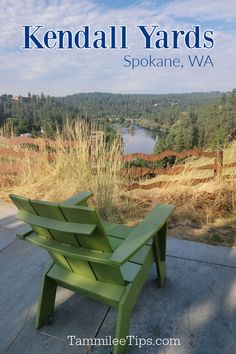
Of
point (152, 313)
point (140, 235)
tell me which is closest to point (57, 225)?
point (140, 235)

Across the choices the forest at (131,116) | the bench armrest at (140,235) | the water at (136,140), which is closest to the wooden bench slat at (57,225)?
the bench armrest at (140,235)

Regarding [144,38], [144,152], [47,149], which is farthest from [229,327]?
[144,38]

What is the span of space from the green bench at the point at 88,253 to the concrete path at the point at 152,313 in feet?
0.43

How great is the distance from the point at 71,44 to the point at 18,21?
1.08 meters

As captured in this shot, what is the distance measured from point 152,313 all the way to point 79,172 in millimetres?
2191

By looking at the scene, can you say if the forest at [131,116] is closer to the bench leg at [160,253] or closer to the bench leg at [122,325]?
the bench leg at [160,253]

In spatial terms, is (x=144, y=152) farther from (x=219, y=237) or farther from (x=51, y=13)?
(x=51, y=13)

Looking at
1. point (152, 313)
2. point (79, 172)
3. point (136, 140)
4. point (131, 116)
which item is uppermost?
point (131, 116)

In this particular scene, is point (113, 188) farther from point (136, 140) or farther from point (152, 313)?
point (152, 313)

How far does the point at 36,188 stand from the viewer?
3.89m

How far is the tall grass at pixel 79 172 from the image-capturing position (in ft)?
10.6

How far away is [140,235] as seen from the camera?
1.32 meters

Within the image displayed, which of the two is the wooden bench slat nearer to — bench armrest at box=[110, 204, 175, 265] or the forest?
A: bench armrest at box=[110, 204, 175, 265]

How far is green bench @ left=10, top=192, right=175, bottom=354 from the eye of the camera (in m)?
1.15
